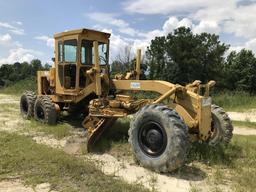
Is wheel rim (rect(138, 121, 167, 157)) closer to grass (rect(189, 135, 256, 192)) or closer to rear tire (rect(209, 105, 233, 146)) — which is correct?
grass (rect(189, 135, 256, 192))

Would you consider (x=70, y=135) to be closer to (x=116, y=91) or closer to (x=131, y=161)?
(x=116, y=91)

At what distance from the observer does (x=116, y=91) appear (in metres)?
10.3

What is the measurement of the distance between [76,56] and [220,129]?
4.64 m

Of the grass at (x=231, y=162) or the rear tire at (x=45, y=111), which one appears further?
the rear tire at (x=45, y=111)

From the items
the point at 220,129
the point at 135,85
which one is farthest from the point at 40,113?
the point at 220,129

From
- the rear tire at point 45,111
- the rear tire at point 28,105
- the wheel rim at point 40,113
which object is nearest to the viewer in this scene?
the rear tire at point 45,111

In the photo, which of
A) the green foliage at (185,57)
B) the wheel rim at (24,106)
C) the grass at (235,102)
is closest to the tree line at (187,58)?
the green foliage at (185,57)

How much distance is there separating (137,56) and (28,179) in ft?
17.4

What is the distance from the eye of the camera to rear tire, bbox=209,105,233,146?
8.49 meters

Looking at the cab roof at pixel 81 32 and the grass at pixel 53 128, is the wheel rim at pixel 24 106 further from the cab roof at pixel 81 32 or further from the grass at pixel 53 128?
the cab roof at pixel 81 32

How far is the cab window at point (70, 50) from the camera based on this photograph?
1109 cm

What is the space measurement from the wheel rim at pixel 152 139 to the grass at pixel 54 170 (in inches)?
41.8

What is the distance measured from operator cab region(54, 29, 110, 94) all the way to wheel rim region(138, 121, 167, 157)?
343 centimetres

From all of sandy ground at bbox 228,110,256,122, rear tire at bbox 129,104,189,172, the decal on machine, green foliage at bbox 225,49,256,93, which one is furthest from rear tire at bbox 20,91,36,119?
green foliage at bbox 225,49,256,93
